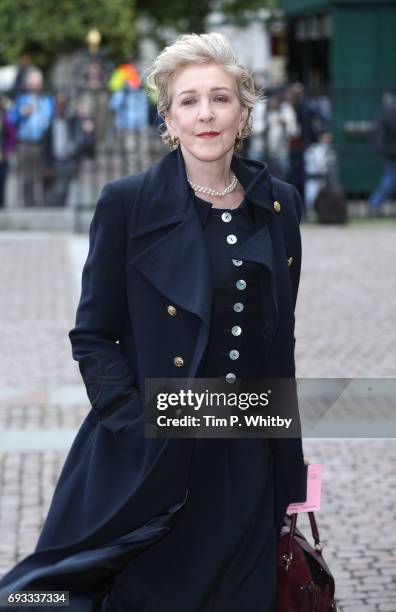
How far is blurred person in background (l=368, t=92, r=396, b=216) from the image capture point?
19.7 metres

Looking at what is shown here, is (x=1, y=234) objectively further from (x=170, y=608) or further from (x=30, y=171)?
(x=170, y=608)

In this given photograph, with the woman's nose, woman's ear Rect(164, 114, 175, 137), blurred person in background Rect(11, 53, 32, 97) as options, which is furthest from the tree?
the woman's nose

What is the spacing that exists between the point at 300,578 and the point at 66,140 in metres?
15.8

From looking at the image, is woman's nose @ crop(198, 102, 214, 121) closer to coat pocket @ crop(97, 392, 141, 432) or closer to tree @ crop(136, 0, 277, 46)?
coat pocket @ crop(97, 392, 141, 432)

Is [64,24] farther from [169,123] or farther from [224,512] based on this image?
[224,512]

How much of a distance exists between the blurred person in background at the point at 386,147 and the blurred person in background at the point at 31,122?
4514 mm

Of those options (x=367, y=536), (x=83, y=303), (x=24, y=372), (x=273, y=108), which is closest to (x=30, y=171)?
(x=273, y=108)

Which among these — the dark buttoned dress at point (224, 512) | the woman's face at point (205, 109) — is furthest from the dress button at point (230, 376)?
the woman's face at point (205, 109)

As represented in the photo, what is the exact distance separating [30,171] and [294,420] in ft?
52.2

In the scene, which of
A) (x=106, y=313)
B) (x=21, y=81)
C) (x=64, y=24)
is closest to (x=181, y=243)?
(x=106, y=313)

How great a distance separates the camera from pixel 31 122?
18.8 m

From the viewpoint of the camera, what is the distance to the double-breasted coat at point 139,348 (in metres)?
3.56

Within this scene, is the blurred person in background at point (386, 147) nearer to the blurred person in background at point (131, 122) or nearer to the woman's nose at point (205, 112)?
the blurred person in background at point (131, 122)

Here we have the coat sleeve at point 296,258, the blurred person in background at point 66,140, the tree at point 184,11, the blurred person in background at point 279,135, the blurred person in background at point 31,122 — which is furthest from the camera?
the tree at point 184,11
